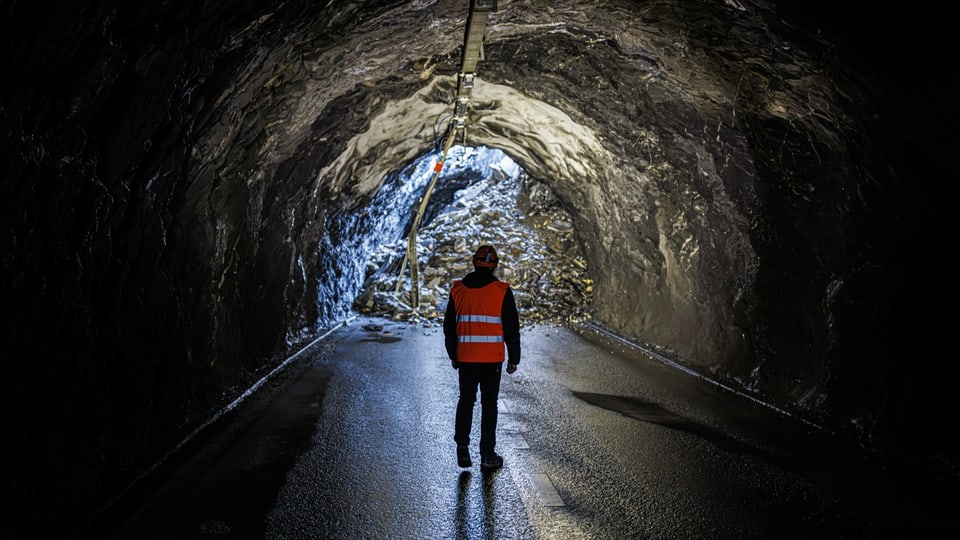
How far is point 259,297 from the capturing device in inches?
444

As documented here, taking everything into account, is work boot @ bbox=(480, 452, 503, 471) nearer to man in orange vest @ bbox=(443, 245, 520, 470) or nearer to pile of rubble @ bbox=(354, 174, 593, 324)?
man in orange vest @ bbox=(443, 245, 520, 470)

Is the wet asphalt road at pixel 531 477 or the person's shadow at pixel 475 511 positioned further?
the wet asphalt road at pixel 531 477

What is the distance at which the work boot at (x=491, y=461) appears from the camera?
6301mm

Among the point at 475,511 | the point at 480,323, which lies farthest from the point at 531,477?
the point at 480,323

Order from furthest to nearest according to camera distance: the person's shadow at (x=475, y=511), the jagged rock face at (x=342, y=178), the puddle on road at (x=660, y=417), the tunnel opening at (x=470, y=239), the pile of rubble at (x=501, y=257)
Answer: the pile of rubble at (x=501, y=257), the tunnel opening at (x=470, y=239), the puddle on road at (x=660, y=417), the person's shadow at (x=475, y=511), the jagged rock face at (x=342, y=178)

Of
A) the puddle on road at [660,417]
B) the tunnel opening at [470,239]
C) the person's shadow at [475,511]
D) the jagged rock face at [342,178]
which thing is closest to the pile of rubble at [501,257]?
the tunnel opening at [470,239]

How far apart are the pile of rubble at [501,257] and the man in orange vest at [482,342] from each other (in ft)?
37.5

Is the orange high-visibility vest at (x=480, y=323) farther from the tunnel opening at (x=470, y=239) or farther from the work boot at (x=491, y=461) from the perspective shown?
the tunnel opening at (x=470, y=239)

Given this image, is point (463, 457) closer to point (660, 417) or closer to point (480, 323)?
point (480, 323)

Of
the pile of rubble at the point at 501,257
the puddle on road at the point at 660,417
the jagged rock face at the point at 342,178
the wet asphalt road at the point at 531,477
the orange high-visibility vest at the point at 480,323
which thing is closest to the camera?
the jagged rock face at the point at 342,178

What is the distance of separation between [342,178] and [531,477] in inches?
366

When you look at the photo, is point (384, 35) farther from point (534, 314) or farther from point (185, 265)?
point (534, 314)

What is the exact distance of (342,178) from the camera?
559 inches

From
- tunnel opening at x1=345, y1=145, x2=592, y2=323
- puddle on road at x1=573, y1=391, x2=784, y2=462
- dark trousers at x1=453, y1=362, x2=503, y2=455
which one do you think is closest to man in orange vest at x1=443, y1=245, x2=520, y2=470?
dark trousers at x1=453, y1=362, x2=503, y2=455
